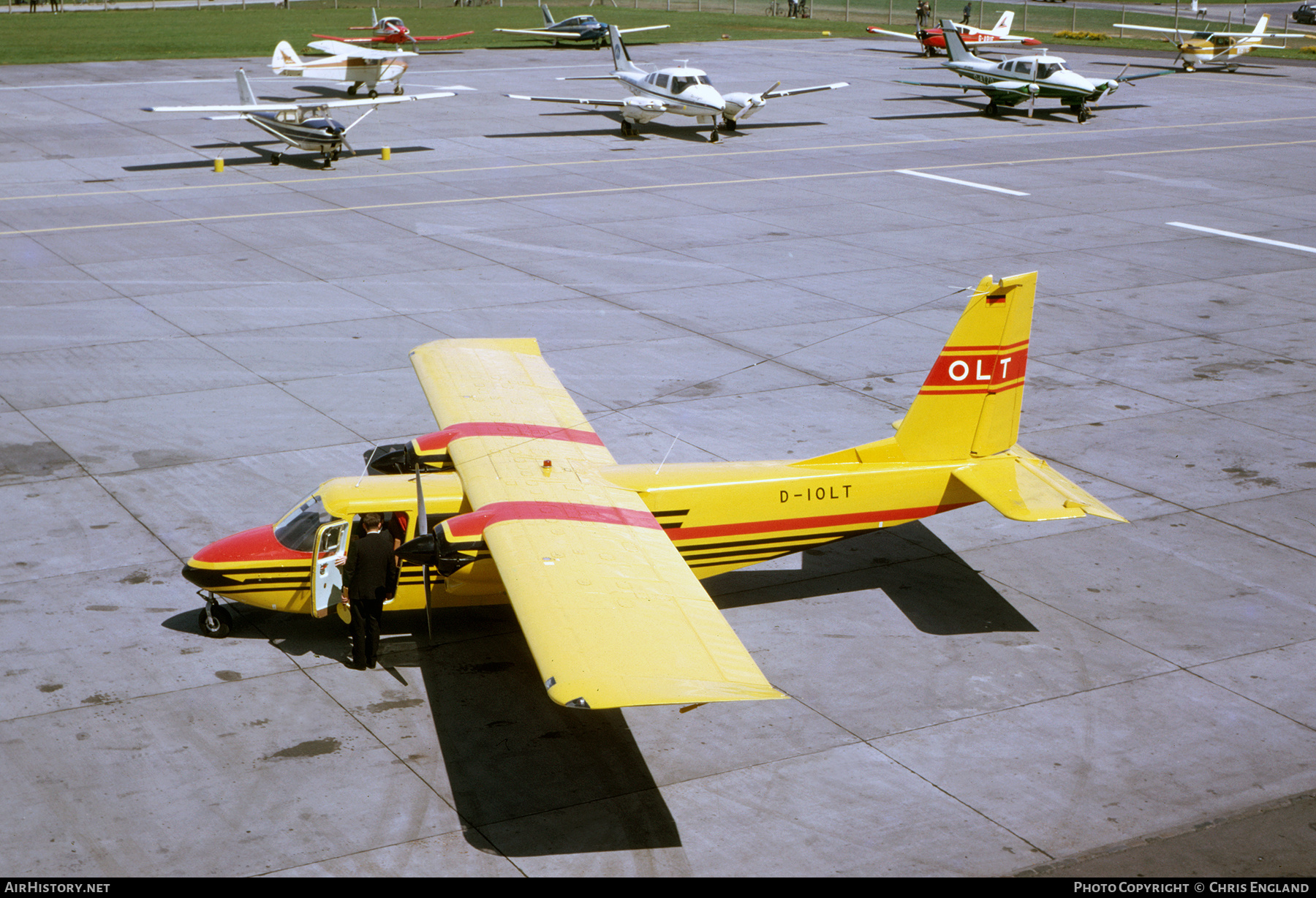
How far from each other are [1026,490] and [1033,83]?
45.6 m

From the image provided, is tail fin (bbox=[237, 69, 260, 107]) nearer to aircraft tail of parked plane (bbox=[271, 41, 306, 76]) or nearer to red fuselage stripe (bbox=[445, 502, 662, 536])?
aircraft tail of parked plane (bbox=[271, 41, 306, 76])

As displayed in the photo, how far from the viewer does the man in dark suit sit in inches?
551

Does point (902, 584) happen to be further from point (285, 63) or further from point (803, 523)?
point (285, 63)

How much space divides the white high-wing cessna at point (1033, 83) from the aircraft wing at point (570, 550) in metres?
43.9

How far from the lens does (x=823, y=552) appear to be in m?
17.8

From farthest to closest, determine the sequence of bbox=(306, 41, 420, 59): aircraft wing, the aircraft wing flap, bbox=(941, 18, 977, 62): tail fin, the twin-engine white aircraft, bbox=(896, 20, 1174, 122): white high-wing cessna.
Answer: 1. the twin-engine white aircraft
2. bbox=(941, 18, 977, 62): tail fin
3. bbox=(896, 20, 1174, 122): white high-wing cessna
4. bbox=(306, 41, 420, 59): aircraft wing
5. the aircraft wing flap

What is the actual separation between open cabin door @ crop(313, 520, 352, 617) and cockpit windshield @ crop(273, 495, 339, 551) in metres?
0.13

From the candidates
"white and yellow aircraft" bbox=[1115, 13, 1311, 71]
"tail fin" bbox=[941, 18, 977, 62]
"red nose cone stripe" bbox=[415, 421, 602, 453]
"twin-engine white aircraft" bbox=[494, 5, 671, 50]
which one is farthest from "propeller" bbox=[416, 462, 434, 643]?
"twin-engine white aircraft" bbox=[494, 5, 671, 50]

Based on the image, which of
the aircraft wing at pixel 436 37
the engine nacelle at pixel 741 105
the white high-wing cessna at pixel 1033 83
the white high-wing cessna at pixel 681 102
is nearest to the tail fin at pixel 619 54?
the white high-wing cessna at pixel 681 102

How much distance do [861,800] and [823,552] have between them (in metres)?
5.97

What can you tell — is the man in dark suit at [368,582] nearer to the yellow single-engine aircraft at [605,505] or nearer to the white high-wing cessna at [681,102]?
the yellow single-engine aircraft at [605,505]

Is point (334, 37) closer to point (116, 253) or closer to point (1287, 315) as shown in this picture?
point (116, 253)

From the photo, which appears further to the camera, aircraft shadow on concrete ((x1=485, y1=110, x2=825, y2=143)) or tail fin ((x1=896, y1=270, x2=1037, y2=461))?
aircraft shadow on concrete ((x1=485, y1=110, x2=825, y2=143))

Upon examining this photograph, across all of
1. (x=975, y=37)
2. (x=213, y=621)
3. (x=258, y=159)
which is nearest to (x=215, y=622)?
(x=213, y=621)
